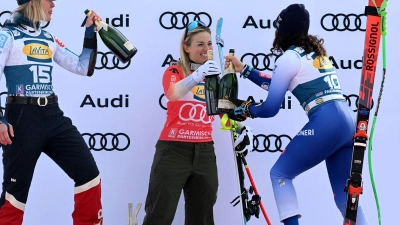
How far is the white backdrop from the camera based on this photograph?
210 inches

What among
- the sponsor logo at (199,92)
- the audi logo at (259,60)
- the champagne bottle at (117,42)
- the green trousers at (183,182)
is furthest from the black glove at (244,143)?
the champagne bottle at (117,42)

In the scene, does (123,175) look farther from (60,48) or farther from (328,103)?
(328,103)

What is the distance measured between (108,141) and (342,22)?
191cm

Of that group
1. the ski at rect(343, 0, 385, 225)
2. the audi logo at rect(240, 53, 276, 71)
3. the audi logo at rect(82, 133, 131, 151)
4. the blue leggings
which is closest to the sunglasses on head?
the audi logo at rect(240, 53, 276, 71)

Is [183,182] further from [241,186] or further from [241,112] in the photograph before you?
[241,112]

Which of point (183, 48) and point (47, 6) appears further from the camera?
point (183, 48)

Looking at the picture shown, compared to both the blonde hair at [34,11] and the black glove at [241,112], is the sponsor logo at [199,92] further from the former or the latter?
the blonde hair at [34,11]

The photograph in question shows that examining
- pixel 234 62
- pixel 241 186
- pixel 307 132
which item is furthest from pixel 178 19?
pixel 307 132

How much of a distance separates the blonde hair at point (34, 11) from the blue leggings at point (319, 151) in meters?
1.68

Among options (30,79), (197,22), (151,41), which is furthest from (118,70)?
(30,79)

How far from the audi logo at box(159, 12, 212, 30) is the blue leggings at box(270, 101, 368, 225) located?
4.58ft

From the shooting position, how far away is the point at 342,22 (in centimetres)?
540

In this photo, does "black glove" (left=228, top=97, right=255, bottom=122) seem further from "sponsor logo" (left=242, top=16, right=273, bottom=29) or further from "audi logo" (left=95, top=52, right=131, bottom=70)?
"audi logo" (left=95, top=52, right=131, bottom=70)

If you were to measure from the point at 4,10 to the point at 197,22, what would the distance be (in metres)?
1.40
